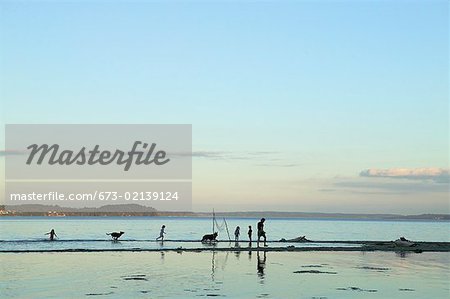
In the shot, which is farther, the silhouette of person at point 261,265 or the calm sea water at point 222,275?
the silhouette of person at point 261,265

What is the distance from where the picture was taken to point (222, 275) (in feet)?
88.8

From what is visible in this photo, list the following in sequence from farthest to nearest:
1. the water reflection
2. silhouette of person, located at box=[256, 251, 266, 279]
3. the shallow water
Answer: silhouette of person, located at box=[256, 251, 266, 279], the water reflection, the shallow water

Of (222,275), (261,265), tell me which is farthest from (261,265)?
(222,275)

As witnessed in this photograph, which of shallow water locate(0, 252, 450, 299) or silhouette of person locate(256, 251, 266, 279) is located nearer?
shallow water locate(0, 252, 450, 299)

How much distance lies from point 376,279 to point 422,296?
483 centimetres

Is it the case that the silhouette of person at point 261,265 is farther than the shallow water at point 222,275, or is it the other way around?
the silhouette of person at point 261,265

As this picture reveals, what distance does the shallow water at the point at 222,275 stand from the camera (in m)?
22.0

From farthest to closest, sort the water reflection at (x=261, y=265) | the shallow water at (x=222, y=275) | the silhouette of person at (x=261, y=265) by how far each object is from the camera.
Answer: the silhouette of person at (x=261, y=265)
the water reflection at (x=261, y=265)
the shallow water at (x=222, y=275)

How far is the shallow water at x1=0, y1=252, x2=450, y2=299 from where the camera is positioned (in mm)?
21984

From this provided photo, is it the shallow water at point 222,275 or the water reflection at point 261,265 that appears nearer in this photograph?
the shallow water at point 222,275

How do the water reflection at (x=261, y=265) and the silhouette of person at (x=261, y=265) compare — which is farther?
the silhouette of person at (x=261, y=265)

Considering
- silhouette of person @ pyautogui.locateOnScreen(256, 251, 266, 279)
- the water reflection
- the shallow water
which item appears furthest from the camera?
silhouette of person @ pyautogui.locateOnScreen(256, 251, 266, 279)

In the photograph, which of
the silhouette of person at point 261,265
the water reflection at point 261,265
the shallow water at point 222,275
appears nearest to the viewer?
the shallow water at point 222,275

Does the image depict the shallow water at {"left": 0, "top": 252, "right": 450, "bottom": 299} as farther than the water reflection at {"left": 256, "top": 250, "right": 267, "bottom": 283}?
No
